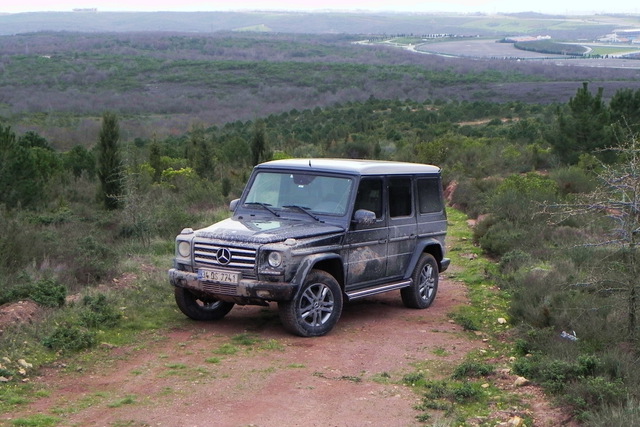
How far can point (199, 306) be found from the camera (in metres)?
9.70

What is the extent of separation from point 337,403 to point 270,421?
2.33 feet

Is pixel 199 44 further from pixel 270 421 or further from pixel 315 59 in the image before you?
pixel 270 421

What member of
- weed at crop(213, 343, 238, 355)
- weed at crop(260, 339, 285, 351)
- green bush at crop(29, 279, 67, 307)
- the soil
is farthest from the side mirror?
green bush at crop(29, 279, 67, 307)

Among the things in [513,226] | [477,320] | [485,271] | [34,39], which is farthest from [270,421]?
[34,39]

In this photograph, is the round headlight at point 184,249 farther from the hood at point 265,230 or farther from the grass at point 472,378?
the grass at point 472,378

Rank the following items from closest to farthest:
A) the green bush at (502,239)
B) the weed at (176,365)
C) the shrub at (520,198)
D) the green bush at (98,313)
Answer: the weed at (176,365), the green bush at (98,313), the green bush at (502,239), the shrub at (520,198)

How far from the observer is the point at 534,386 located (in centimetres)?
754

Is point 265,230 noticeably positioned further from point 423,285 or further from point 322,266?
point 423,285

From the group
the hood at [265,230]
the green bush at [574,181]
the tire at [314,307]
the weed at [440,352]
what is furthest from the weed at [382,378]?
the green bush at [574,181]

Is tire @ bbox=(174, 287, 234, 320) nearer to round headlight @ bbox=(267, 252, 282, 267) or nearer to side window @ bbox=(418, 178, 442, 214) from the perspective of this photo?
round headlight @ bbox=(267, 252, 282, 267)

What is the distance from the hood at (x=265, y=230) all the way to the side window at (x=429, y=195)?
70.0 inches

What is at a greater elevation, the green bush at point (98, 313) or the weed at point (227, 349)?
the green bush at point (98, 313)

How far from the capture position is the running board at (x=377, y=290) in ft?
31.3

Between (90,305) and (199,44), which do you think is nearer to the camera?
(90,305)
